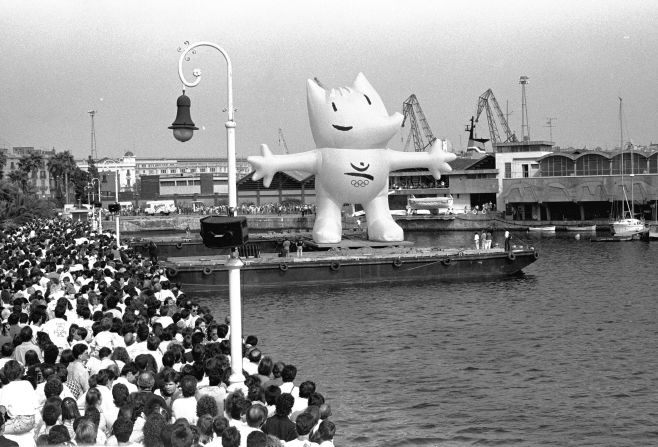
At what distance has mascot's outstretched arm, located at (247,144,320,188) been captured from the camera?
3941 centimetres

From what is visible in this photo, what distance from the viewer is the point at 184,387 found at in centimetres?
1080

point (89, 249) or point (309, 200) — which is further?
point (309, 200)

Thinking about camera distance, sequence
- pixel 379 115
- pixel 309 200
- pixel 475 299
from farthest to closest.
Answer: pixel 309 200 → pixel 379 115 → pixel 475 299

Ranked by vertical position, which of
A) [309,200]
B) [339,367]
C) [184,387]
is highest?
[309,200]

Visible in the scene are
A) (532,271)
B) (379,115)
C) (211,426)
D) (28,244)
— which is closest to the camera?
(211,426)

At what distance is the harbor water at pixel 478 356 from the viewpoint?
54.5 feet

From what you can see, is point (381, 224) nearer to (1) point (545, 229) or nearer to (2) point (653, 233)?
(2) point (653, 233)

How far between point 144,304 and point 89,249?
1719 cm

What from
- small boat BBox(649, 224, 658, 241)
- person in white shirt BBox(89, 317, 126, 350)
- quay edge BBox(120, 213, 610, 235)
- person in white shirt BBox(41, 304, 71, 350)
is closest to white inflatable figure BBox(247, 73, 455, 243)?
person in white shirt BBox(41, 304, 71, 350)

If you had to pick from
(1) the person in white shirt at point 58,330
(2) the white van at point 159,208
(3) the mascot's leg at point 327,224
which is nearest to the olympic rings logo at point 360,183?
(3) the mascot's leg at point 327,224

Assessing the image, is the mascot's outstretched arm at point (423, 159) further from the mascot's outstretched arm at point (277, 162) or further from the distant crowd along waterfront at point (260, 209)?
the distant crowd along waterfront at point (260, 209)

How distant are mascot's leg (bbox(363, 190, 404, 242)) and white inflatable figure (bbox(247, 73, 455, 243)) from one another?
67cm

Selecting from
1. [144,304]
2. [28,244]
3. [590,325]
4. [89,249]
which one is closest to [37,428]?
[144,304]

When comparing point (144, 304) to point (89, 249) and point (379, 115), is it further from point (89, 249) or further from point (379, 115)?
point (379, 115)
